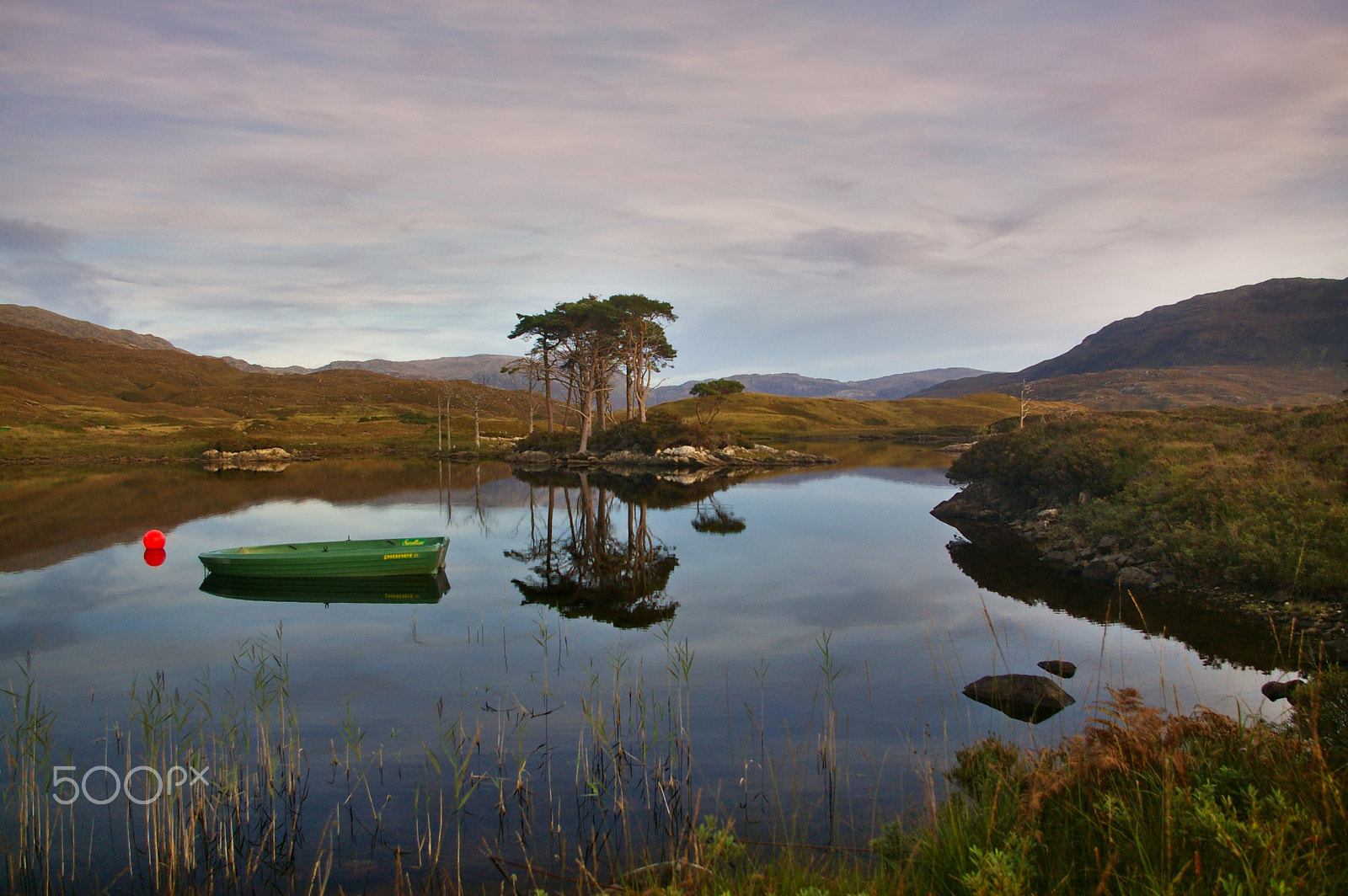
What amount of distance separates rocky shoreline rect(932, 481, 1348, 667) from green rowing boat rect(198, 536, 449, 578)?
20066 millimetres

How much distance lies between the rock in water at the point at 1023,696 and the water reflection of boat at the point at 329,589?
14.6 m

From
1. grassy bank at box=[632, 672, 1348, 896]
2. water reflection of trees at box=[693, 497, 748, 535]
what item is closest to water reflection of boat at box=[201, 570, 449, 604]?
water reflection of trees at box=[693, 497, 748, 535]

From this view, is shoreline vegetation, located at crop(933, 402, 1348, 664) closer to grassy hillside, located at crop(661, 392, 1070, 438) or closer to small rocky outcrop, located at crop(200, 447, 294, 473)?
small rocky outcrop, located at crop(200, 447, 294, 473)

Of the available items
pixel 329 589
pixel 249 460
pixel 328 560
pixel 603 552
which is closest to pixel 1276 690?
pixel 603 552

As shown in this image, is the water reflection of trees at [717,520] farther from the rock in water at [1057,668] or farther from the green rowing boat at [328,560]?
the rock in water at [1057,668]

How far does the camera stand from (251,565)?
68.7 ft

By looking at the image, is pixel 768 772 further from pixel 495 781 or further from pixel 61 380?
pixel 61 380

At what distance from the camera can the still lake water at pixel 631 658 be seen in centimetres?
895

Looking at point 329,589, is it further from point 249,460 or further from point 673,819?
point 249,460

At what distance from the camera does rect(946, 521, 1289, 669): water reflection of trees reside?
1423 cm

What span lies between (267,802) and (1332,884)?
33.6 ft

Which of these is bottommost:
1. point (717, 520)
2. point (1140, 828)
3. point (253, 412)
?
point (717, 520)

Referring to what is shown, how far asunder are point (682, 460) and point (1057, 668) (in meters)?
55.3

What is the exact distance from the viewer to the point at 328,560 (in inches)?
822
